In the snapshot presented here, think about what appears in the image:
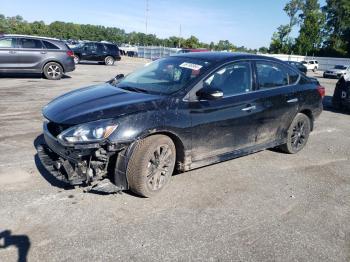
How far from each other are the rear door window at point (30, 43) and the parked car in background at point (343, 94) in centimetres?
1067

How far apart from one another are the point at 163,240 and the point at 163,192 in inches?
42.9

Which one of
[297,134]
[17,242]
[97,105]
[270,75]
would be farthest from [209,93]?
[17,242]

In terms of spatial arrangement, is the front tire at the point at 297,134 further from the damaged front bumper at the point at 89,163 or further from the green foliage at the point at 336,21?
the green foliage at the point at 336,21

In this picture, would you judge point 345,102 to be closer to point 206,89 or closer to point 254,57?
point 254,57

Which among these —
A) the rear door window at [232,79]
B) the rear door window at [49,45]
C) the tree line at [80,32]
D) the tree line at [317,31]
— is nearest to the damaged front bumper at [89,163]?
the rear door window at [232,79]

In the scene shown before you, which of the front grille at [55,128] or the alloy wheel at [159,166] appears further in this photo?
the alloy wheel at [159,166]

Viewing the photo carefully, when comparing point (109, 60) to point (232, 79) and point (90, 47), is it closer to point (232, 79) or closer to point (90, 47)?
point (90, 47)

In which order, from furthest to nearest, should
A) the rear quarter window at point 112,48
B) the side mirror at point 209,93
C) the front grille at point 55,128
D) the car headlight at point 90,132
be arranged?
the rear quarter window at point 112,48 < the side mirror at point 209,93 < the front grille at point 55,128 < the car headlight at point 90,132

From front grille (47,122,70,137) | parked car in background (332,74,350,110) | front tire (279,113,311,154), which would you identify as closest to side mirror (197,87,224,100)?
front grille (47,122,70,137)

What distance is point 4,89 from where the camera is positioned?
38.5 ft

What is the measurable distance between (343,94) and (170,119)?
8.70 metres

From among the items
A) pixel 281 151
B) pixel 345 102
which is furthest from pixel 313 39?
pixel 281 151

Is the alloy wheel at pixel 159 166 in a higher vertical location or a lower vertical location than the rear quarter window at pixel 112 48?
lower

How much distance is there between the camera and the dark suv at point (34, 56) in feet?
46.1
